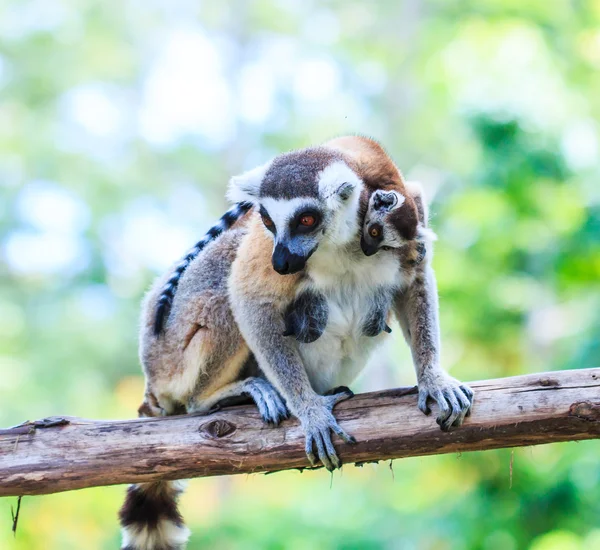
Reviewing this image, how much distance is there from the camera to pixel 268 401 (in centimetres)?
381

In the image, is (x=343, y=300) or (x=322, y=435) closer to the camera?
(x=322, y=435)

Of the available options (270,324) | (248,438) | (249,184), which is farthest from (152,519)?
(249,184)

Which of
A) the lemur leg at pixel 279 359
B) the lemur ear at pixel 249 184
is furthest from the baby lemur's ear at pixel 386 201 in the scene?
the lemur leg at pixel 279 359

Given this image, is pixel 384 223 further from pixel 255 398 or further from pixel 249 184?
pixel 255 398

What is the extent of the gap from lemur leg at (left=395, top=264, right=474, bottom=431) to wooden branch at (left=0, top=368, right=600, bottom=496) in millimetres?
66

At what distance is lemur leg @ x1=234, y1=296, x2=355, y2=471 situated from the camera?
3.71 metres

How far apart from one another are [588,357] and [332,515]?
393 centimetres

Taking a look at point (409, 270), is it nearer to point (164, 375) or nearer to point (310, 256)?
point (310, 256)

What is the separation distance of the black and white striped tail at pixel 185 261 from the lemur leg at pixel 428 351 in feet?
→ 3.79

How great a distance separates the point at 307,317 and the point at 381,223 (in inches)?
26.5

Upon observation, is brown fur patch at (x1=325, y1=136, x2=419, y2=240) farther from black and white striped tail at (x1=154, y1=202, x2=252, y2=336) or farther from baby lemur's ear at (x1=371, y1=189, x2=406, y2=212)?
black and white striped tail at (x1=154, y1=202, x2=252, y2=336)

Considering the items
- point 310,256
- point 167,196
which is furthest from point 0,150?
point 310,256

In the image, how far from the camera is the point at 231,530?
8008 millimetres

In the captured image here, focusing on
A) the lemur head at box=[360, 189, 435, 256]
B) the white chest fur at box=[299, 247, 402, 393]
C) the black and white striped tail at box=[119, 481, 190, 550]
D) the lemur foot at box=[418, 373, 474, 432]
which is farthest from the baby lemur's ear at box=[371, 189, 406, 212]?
the black and white striped tail at box=[119, 481, 190, 550]
